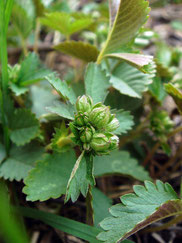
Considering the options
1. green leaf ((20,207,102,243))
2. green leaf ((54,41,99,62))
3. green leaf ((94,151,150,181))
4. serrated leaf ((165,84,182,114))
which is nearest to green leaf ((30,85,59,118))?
green leaf ((54,41,99,62))

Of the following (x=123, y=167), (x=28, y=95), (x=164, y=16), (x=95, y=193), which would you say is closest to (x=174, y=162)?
(x=123, y=167)

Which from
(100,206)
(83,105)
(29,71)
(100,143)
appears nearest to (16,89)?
(29,71)

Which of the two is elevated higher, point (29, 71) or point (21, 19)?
point (21, 19)

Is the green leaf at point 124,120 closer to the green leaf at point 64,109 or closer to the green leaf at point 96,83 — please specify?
the green leaf at point 96,83

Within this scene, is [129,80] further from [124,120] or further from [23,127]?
[23,127]

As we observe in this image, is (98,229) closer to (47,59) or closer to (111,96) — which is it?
(111,96)

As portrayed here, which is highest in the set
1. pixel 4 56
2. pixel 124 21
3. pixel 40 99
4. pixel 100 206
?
pixel 124 21
